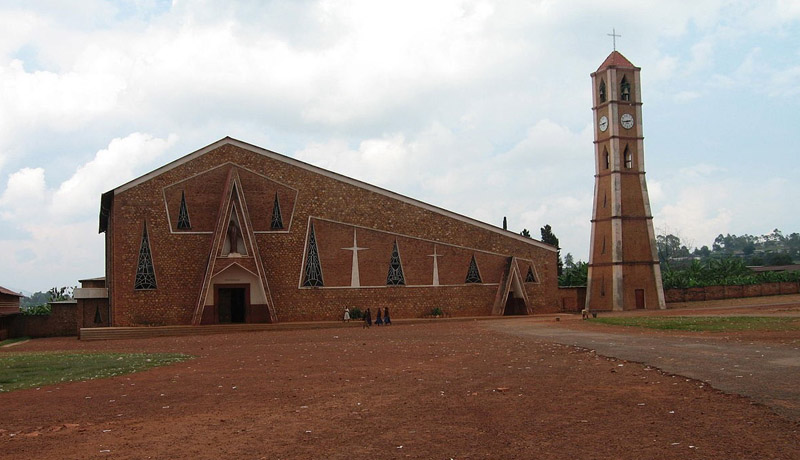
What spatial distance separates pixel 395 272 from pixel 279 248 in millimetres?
6371

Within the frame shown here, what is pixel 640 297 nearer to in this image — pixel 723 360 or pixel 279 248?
pixel 279 248

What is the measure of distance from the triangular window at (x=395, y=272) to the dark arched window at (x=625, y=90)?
19.5 m

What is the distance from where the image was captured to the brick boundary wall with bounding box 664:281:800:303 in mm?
52500

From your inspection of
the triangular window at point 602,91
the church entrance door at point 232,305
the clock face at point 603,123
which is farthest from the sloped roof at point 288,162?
the triangular window at point 602,91

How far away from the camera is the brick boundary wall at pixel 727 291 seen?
5250 centimetres

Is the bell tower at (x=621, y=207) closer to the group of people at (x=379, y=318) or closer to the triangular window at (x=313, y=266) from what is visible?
the group of people at (x=379, y=318)

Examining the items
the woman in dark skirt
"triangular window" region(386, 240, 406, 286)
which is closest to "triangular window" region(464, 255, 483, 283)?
"triangular window" region(386, 240, 406, 286)

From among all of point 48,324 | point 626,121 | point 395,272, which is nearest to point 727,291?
point 626,121

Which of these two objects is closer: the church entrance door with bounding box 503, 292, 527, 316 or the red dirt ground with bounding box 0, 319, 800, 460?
the red dirt ground with bounding box 0, 319, 800, 460

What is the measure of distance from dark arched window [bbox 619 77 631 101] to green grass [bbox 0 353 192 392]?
3573cm

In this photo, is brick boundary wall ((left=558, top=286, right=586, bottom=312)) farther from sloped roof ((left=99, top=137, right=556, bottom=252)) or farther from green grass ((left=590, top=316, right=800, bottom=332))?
green grass ((left=590, top=316, right=800, bottom=332))

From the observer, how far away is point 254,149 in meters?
39.3

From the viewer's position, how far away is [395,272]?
40.5 m

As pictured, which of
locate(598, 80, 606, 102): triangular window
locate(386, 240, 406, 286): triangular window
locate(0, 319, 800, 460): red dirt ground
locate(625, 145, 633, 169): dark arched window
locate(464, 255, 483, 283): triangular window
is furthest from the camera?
locate(598, 80, 606, 102): triangular window
